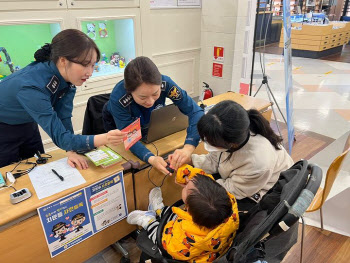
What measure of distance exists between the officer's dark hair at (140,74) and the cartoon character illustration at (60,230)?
74 centimetres

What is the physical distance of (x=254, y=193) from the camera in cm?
136

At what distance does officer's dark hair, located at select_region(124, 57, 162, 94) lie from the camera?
1312 mm

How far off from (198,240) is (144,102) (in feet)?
2.44

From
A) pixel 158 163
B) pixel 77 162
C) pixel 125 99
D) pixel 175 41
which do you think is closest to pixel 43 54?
pixel 125 99

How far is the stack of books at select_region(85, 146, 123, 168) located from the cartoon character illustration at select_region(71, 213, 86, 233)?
0.26 m

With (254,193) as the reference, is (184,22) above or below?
above

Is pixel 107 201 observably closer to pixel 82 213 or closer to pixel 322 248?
pixel 82 213

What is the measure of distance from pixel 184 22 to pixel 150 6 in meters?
0.56

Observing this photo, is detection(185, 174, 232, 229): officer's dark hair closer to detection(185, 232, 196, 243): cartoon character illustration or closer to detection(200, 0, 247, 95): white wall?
detection(185, 232, 196, 243): cartoon character illustration

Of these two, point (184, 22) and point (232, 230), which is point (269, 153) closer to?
point (232, 230)

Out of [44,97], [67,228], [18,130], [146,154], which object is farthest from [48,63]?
[67,228]

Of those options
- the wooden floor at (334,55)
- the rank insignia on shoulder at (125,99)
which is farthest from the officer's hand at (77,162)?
the wooden floor at (334,55)

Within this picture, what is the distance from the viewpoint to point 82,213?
51.8 inches

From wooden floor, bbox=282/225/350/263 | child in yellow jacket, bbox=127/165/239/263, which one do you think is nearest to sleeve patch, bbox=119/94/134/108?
child in yellow jacket, bbox=127/165/239/263
